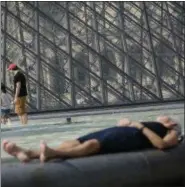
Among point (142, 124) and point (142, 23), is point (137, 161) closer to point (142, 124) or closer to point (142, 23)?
point (142, 124)

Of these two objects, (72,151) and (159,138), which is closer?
(72,151)

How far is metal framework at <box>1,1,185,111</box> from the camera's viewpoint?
17188 mm

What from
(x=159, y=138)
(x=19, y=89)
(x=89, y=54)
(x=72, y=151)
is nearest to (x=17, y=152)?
(x=72, y=151)

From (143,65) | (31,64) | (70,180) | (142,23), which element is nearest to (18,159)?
(70,180)

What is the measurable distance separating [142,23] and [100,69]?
2.88 meters

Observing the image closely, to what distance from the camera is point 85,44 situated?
18.1 meters

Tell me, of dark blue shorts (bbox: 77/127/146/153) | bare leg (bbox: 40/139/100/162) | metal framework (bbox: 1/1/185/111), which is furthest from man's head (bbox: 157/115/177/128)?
metal framework (bbox: 1/1/185/111)

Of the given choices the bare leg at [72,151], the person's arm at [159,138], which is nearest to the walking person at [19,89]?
the person's arm at [159,138]

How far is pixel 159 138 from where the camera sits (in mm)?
4359

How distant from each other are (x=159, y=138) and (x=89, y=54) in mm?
13973

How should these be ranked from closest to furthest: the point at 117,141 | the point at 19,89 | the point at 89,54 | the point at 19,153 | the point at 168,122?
the point at 19,153, the point at 117,141, the point at 168,122, the point at 19,89, the point at 89,54

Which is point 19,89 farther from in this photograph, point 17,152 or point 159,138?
point 17,152

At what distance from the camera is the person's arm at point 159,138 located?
4355 millimetres

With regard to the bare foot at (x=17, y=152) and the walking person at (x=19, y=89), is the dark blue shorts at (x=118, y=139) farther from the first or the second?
the walking person at (x=19, y=89)
